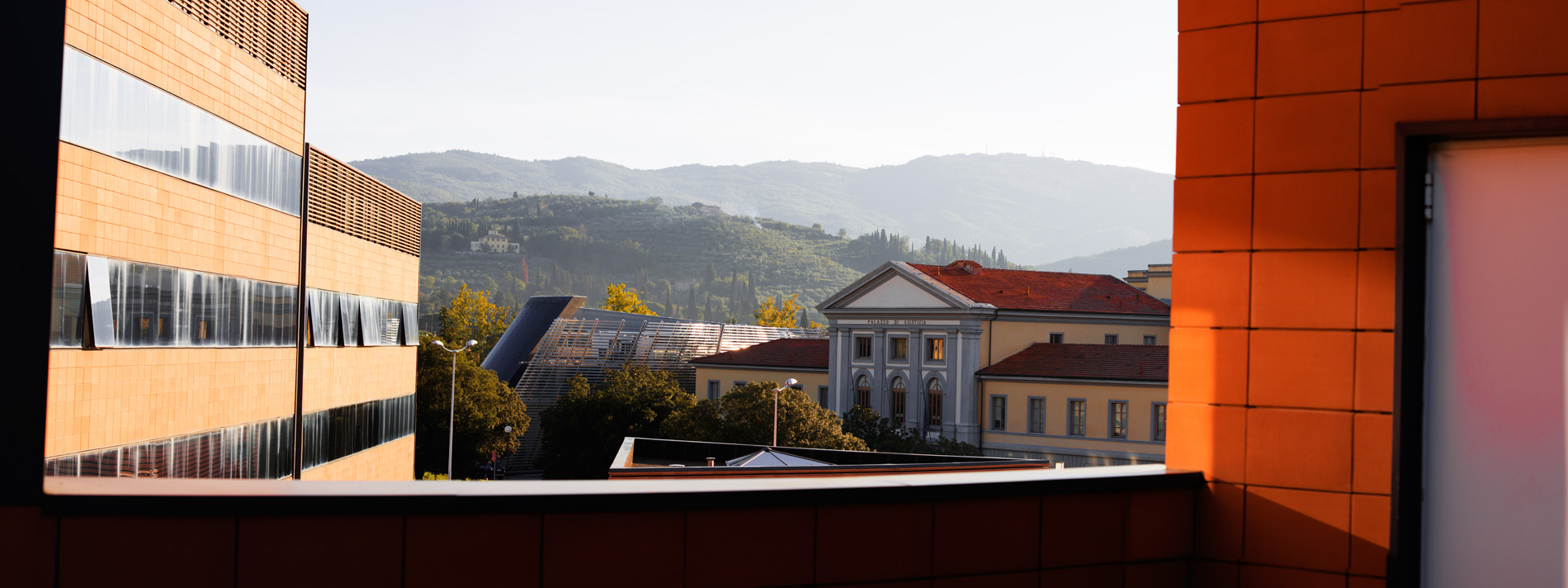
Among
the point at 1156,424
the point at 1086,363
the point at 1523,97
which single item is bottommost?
the point at 1156,424

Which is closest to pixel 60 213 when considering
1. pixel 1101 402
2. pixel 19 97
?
pixel 19 97

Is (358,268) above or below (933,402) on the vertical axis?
above

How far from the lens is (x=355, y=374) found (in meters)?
30.9

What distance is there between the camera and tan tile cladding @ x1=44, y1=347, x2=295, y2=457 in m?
16.0

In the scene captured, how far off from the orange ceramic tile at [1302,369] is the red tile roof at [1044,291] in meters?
65.7

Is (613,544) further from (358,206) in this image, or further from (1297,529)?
(358,206)

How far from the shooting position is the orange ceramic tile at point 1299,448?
222 inches

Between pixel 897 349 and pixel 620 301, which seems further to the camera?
pixel 620 301

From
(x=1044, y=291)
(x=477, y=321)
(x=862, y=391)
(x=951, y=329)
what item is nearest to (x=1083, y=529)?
(x=951, y=329)

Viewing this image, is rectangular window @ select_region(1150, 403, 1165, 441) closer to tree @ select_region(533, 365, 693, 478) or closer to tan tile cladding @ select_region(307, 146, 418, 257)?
tree @ select_region(533, 365, 693, 478)

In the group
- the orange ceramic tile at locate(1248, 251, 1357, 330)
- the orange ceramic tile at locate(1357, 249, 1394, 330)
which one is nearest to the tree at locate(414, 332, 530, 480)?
the orange ceramic tile at locate(1248, 251, 1357, 330)

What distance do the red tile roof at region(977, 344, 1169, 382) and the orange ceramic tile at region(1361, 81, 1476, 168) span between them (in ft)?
Result: 188

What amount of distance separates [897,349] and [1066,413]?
44.2ft

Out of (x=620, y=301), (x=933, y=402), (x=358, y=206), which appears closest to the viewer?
(x=358, y=206)
